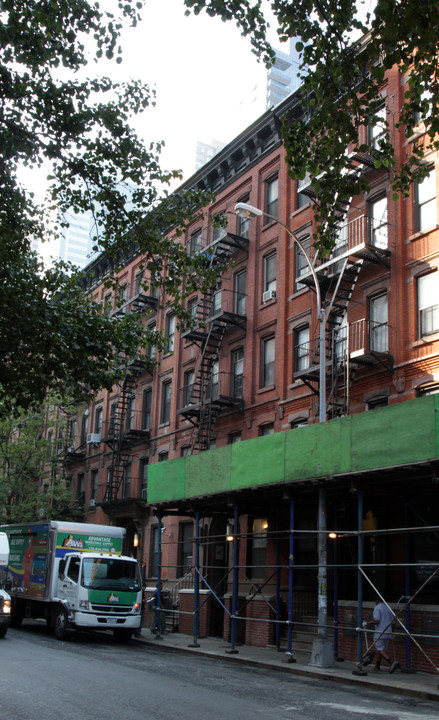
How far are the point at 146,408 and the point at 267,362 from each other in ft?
38.4

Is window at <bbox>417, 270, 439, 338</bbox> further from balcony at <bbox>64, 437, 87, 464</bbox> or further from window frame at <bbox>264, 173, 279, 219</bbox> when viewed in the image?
balcony at <bbox>64, 437, 87, 464</bbox>

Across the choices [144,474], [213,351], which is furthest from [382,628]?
[144,474]

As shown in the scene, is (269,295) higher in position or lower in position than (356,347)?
higher

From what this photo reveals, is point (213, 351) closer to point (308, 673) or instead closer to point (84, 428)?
point (308, 673)

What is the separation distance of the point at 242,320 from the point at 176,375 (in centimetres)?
633

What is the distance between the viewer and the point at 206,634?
26375 mm

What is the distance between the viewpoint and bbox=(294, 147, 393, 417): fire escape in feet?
74.7

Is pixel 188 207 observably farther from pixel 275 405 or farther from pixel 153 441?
pixel 153 441

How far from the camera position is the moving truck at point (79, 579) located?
72.8 ft

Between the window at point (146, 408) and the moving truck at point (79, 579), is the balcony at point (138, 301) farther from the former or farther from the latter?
the moving truck at point (79, 579)

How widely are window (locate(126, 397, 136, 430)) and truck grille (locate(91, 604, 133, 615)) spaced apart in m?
17.5

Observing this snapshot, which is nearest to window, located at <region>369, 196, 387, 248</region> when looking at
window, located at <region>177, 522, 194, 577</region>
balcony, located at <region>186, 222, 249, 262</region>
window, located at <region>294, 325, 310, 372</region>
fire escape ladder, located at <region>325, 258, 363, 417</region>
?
fire escape ladder, located at <region>325, 258, 363, 417</region>

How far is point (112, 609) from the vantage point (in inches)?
883

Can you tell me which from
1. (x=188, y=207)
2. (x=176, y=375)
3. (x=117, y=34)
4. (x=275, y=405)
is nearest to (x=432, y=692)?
(x=188, y=207)
